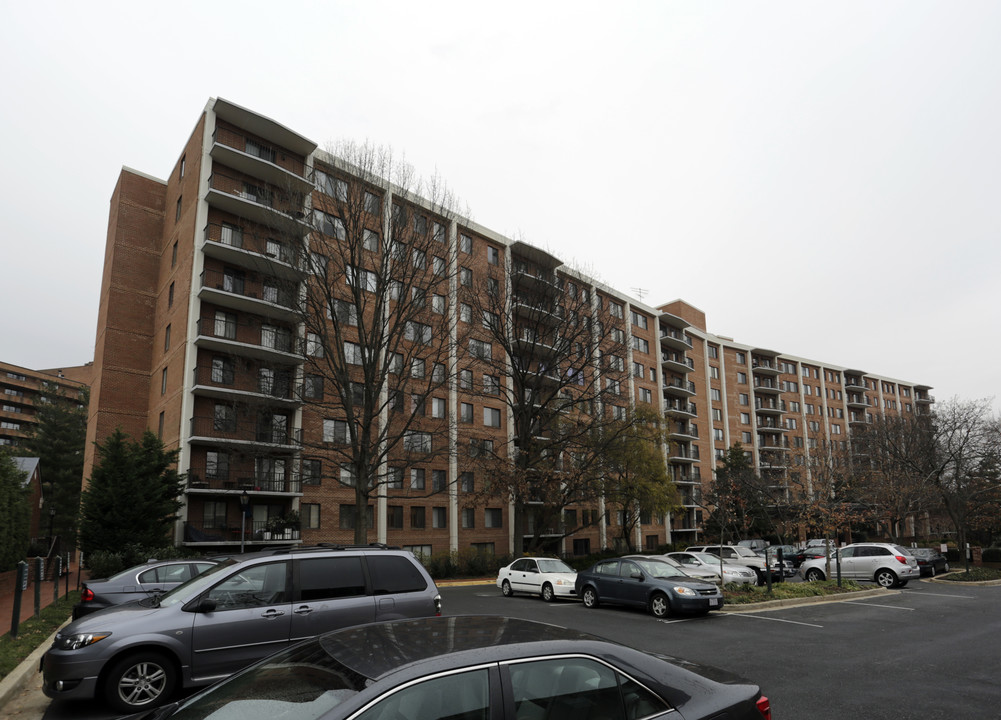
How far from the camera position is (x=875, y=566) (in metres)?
24.3

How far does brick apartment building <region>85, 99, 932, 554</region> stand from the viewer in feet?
95.7

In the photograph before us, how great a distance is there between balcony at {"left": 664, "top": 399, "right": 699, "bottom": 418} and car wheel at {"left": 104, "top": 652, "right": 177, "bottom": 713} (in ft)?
183

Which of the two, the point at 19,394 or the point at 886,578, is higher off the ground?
the point at 19,394

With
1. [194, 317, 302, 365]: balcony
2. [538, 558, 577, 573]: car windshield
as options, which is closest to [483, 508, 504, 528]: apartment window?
[194, 317, 302, 365]: balcony

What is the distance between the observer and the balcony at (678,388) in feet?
201

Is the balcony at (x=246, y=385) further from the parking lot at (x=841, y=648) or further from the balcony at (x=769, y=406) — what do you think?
the balcony at (x=769, y=406)

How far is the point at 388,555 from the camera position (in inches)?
337

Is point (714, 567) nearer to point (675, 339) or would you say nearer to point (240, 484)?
point (240, 484)

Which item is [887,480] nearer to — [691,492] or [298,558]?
[691,492]

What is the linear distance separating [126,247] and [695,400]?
5254 centimetres

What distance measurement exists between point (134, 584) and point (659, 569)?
12137 mm

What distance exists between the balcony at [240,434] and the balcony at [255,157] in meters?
11.9

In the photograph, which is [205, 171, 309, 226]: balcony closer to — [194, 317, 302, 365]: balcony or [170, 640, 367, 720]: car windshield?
[194, 317, 302, 365]: balcony

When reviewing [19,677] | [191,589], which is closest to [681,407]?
[191,589]
